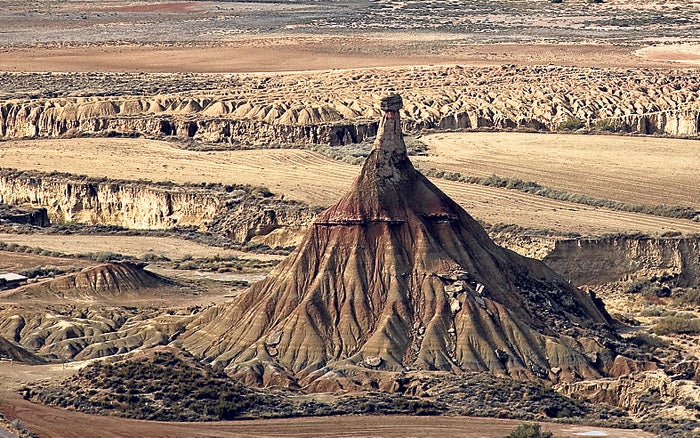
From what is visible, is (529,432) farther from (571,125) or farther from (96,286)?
(571,125)

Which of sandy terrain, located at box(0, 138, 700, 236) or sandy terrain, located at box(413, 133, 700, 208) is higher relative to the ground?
sandy terrain, located at box(0, 138, 700, 236)

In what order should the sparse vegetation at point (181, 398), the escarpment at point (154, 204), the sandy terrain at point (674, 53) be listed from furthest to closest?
1. the sandy terrain at point (674, 53)
2. the escarpment at point (154, 204)
3. the sparse vegetation at point (181, 398)

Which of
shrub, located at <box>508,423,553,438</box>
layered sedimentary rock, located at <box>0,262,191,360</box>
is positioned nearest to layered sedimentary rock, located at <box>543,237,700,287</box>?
layered sedimentary rock, located at <box>0,262,191,360</box>

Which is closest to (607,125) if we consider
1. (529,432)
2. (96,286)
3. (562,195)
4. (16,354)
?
(562,195)

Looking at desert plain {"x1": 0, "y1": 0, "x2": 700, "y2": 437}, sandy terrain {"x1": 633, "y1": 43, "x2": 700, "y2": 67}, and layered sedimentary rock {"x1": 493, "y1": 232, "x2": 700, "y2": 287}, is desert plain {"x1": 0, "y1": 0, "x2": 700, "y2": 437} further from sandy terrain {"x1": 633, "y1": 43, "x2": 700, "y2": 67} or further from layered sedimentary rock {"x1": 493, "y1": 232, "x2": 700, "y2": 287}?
sandy terrain {"x1": 633, "y1": 43, "x2": 700, "y2": 67}

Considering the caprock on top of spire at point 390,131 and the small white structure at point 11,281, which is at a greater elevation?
the caprock on top of spire at point 390,131

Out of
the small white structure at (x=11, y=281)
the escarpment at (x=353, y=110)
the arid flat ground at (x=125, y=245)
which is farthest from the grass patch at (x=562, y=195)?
the small white structure at (x=11, y=281)

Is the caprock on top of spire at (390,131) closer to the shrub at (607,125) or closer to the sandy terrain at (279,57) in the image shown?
the shrub at (607,125)

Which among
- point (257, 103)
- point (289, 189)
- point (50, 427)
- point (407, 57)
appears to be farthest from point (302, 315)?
point (407, 57)

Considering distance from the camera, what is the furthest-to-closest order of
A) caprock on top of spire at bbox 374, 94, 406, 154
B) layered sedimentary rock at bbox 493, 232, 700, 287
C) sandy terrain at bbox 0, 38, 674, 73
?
sandy terrain at bbox 0, 38, 674, 73 → layered sedimentary rock at bbox 493, 232, 700, 287 → caprock on top of spire at bbox 374, 94, 406, 154
